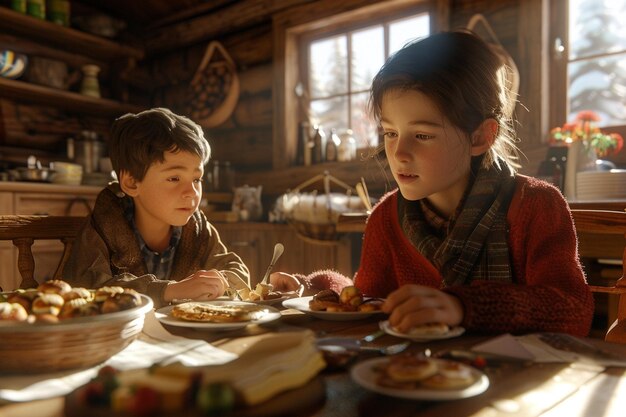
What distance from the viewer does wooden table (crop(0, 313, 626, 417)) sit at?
49 cm

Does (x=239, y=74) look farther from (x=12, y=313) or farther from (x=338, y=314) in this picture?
(x=12, y=313)

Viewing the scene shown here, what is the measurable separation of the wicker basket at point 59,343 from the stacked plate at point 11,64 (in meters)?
3.41

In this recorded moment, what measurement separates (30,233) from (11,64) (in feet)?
8.22

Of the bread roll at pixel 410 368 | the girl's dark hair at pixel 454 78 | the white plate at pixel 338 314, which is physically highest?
the girl's dark hair at pixel 454 78

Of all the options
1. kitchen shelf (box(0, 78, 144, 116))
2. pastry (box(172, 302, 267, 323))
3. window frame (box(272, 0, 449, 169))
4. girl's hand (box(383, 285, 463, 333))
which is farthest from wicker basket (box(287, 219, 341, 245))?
girl's hand (box(383, 285, 463, 333))

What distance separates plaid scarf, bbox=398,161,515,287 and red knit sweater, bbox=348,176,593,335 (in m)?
0.02

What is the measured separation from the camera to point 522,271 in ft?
3.69

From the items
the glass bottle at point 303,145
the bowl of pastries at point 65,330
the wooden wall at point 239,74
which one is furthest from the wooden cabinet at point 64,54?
the bowl of pastries at point 65,330

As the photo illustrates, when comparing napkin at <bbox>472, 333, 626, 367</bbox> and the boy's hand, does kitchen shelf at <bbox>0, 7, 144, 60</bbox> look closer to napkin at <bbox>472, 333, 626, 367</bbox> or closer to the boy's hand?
the boy's hand

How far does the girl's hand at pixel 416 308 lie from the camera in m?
0.74

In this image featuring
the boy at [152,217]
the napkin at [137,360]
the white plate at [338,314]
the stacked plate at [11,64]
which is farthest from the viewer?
the stacked plate at [11,64]

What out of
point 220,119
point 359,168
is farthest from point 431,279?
point 220,119

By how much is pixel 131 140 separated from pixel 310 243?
1.83 meters

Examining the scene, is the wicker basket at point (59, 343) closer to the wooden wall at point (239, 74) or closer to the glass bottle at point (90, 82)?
the wooden wall at point (239, 74)
